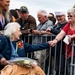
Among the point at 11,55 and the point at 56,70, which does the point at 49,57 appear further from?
the point at 11,55

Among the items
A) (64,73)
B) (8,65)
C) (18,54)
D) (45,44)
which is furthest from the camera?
(64,73)

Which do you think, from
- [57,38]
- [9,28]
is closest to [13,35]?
[9,28]

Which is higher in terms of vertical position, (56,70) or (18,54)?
(18,54)

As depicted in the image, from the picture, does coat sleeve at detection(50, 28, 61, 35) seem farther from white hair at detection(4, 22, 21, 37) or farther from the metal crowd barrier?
white hair at detection(4, 22, 21, 37)

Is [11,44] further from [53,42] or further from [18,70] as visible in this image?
[53,42]

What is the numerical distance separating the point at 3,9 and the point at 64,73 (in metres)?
2.06

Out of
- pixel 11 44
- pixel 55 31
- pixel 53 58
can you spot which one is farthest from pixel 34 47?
pixel 53 58

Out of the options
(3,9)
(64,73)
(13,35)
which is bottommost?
(64,73)

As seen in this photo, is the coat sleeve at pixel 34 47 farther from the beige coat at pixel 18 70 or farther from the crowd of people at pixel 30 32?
the beige coat at pixel 18 70

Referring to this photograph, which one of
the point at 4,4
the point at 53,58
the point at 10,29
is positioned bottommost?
the point at 53,58

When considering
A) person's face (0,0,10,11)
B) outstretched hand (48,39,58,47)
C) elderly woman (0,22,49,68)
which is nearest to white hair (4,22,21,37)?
elderly woman (0,22,49,68)

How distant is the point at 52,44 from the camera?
7.27m

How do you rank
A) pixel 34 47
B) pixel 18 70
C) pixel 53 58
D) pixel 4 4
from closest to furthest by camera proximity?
pixel 18 70, pixel 4 4, pixel 34 47, pixel 53 58

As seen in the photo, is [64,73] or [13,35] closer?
[13,35]
